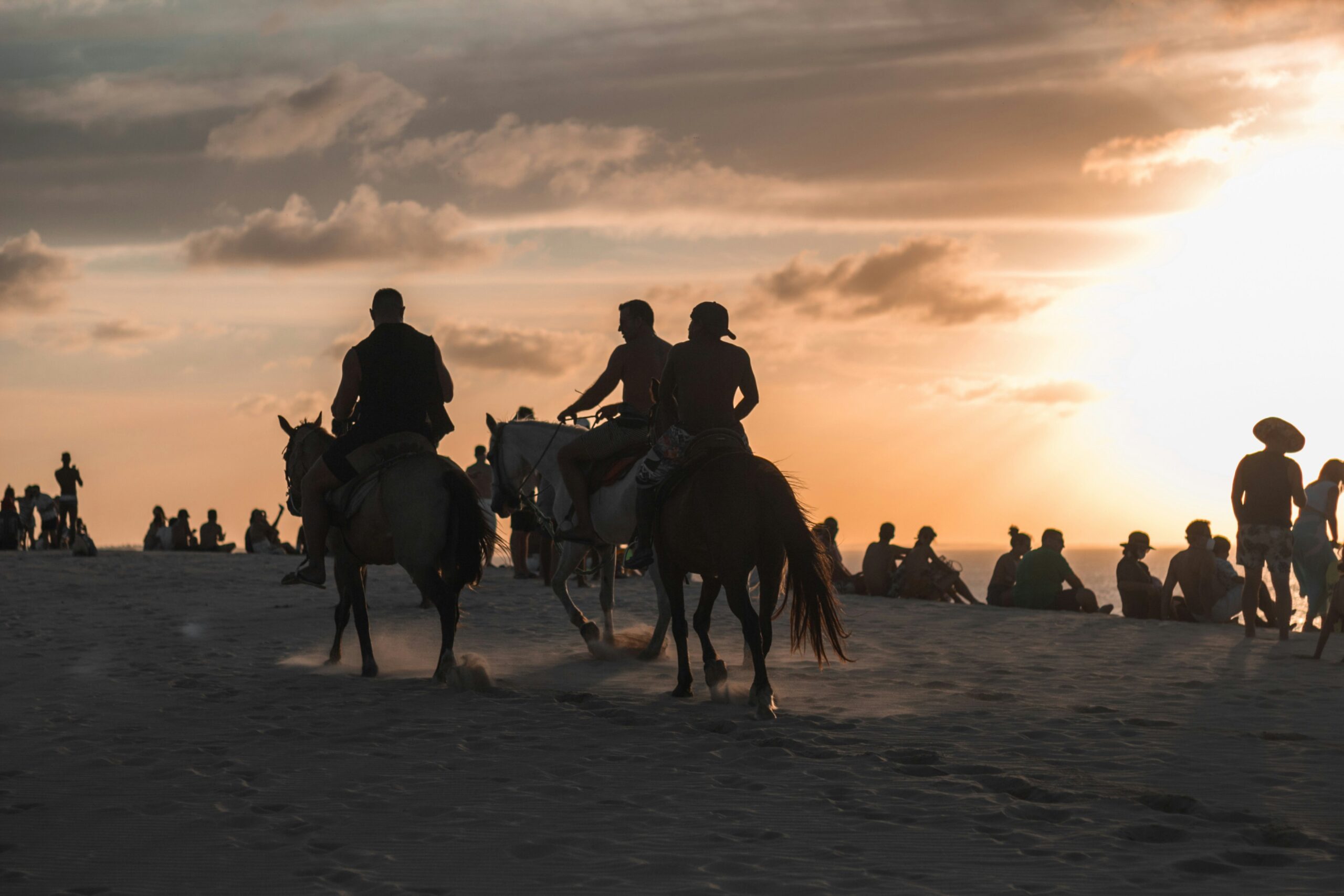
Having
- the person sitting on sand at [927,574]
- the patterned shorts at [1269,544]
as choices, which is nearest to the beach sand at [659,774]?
the patterned shorts at [1269,544]

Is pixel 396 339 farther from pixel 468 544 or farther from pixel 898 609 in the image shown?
pixel 898 609

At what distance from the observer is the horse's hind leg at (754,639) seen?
769 centimetres

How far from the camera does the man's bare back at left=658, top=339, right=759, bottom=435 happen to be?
843 centimetres

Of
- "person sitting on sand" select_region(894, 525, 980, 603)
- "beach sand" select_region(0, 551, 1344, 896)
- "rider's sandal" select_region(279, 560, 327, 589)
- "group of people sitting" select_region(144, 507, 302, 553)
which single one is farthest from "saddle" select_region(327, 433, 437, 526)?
"group of people sitting" select_region(144, 507, 302, 553)

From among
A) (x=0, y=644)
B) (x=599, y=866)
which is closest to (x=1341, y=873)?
(x=599, y=866)

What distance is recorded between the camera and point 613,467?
10.1m

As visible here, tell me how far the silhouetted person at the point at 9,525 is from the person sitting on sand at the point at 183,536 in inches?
131

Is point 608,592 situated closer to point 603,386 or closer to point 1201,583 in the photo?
point 603,386

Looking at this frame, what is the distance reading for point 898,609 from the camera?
16672mm

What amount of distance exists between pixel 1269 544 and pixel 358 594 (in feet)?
29.1

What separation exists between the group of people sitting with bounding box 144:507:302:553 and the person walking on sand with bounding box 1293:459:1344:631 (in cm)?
2144

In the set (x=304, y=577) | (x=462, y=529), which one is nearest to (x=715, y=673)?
(x=462, y=529)

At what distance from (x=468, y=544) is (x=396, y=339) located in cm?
159

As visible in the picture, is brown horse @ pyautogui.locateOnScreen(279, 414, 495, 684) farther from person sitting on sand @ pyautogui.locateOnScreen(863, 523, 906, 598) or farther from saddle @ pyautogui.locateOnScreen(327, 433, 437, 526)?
person sitting on sand @ pyautogui.locateOnScreen(863, 523, 906, 598)
